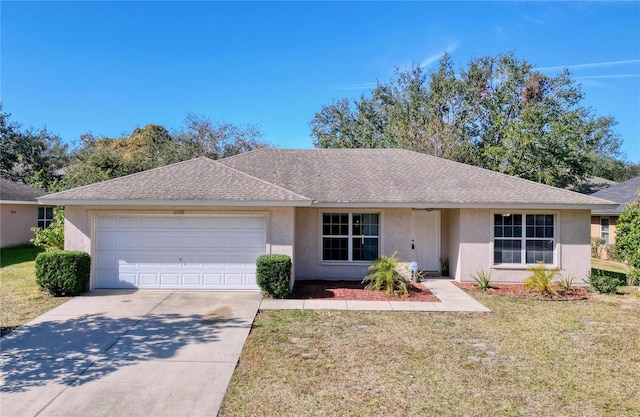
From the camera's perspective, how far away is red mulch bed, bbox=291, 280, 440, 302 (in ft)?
34.2

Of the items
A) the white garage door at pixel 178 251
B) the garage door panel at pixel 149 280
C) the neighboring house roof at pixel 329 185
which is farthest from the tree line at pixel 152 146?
the garage door panel at pixel 149 280

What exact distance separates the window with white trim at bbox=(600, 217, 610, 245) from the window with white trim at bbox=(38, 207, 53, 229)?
3382 centimetres

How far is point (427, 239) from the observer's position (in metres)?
14.0

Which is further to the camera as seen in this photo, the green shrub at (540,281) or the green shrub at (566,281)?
the green shrub at (566,281)

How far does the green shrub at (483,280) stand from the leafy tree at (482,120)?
17.2 metres

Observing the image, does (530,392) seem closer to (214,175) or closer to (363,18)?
(214,175)

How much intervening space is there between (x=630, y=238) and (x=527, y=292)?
3.96 m

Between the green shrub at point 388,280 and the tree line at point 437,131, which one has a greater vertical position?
the tree line at point 437,131

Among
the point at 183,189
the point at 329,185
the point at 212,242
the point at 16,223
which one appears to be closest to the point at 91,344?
the point at 212,242

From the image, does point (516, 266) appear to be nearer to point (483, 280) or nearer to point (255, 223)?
point (483, 280)

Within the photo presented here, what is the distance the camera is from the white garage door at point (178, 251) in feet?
36.2

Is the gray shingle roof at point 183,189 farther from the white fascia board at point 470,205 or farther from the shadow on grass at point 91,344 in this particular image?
the shadow on grass at point 91,344

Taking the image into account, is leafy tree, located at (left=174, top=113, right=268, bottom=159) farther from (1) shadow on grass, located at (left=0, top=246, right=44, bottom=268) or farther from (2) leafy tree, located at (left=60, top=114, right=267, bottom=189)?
(1) shadow on grass, located at (left=0, top=246, right=44, bottom=268)

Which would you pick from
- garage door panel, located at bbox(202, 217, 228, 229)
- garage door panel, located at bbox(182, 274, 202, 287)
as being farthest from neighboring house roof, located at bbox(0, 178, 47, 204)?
garage door panel, located at bbox(202, 217, 228, 229)
